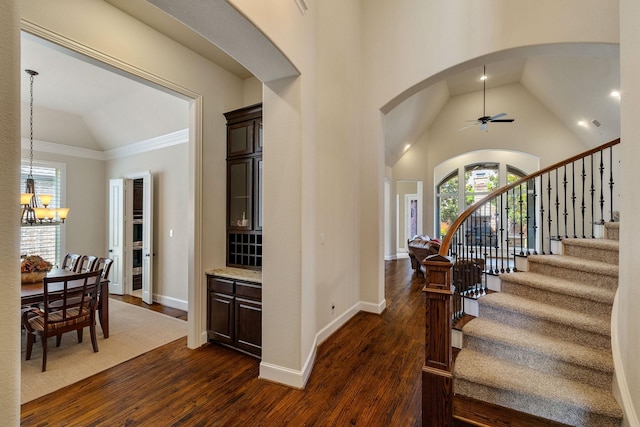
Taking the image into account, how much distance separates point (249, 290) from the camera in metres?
2.89

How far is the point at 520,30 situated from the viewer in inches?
131

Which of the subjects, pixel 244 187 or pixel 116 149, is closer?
pixel 244 187

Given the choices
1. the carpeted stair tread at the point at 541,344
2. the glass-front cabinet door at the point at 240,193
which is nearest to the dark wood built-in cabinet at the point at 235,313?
the glass-front cabinet door at the point at 240,193

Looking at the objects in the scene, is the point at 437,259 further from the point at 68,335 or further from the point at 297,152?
the point at 68,335

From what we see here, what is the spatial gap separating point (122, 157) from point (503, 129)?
1004 centimetres

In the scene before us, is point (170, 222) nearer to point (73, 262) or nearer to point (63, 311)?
point (73, 262)

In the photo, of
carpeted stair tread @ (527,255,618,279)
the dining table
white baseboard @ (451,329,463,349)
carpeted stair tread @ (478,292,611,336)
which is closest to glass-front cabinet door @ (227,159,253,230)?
the dining table

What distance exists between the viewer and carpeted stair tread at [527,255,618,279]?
270 cm

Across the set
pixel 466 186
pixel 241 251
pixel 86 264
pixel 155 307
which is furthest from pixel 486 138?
Result: pixel 86 264

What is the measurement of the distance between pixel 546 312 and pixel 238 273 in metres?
3.06

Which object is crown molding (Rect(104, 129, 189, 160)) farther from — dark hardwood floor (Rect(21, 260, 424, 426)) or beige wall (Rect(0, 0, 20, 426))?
beige wall (Rect(0, 0, 20, 426))

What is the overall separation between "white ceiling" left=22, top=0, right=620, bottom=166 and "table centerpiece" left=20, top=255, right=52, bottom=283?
2468mm

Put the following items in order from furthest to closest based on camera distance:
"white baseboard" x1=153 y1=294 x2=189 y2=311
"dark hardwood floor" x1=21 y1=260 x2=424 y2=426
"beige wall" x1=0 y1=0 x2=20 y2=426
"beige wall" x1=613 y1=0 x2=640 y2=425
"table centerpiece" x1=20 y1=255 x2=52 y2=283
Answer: "white baseboard" x1=153 y1=294 x2=189 y2=311
"table centerpiece" x1=20 y1=255 x2=52 y2=283
"dark hardwood floor" x1=21 y1=260 x2=424 y2=426
"beige wall" x1=613 y1=0 x2=640 y2=425
"beige wall" x1=0 y1=0 x2=20 y2=426

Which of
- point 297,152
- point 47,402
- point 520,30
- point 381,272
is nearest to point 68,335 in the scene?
point 47,402
